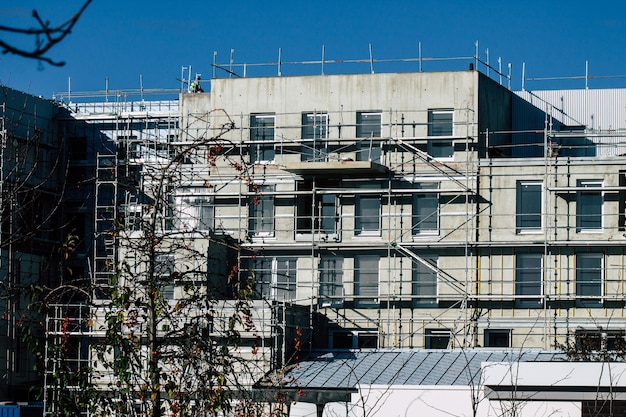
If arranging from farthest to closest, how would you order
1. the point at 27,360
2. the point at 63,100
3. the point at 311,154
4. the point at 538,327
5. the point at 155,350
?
1. the point at 63,100
2. the point at 27,360
3. the point at 311,154
4. the point at 538,327
5. the point at 155,350

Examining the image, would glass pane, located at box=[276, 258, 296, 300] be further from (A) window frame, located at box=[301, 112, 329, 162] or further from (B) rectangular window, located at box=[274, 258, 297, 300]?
(A) window frame, located at box=[301, 112, 329, 162]

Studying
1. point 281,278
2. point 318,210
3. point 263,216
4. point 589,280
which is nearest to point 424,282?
point 318,210

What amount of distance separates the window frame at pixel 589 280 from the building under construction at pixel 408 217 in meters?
0.05

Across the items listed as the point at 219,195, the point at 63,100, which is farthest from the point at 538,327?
the point at 63,100

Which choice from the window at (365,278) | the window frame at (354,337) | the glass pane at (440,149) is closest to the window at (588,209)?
the glass pane at (440,149)

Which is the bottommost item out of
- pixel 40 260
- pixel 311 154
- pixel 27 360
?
pixel 27 360

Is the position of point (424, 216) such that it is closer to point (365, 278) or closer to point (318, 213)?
point (365, 278)

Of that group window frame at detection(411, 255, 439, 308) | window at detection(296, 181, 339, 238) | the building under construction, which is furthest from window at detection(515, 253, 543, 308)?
window at detection(296, 181, 339, 238)

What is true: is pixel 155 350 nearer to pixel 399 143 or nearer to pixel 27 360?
pixel 399 143

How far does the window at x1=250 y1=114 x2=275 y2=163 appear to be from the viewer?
4850 centimetres

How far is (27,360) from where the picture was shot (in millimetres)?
53125

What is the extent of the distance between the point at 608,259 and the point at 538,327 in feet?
10.5

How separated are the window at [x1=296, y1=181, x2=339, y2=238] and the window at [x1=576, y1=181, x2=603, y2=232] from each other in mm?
8136

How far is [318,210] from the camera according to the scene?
47.6m
